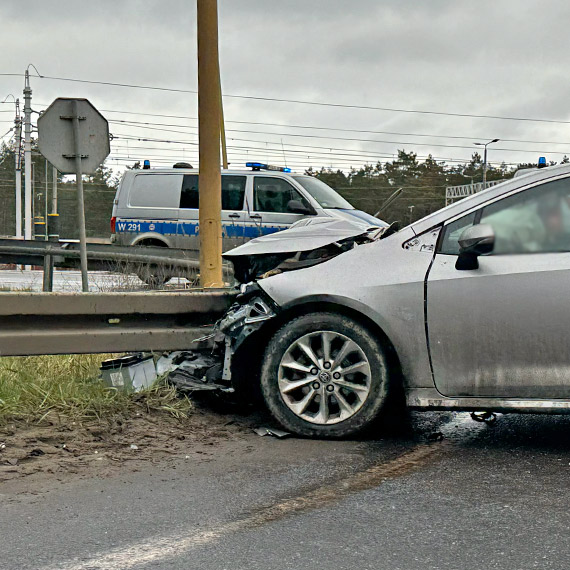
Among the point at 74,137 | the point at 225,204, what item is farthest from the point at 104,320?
the point at 225,204

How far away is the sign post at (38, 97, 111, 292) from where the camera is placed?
866 cm

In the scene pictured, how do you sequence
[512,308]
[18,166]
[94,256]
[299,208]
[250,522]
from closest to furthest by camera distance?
[250,522] < [512,308] < [94,256] < [299,208] < [18,166]

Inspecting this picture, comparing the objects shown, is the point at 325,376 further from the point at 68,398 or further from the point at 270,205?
the point at 270,205

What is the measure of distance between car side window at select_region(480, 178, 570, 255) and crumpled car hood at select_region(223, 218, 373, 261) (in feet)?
3.74

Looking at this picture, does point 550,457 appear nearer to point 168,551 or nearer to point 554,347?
point 554,347

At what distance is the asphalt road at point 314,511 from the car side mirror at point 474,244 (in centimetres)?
106

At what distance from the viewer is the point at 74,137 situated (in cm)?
879

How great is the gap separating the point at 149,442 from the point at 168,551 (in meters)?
1.66

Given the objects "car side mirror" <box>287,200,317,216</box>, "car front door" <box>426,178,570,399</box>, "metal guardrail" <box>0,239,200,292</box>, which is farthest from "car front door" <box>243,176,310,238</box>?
"car front door" <box>426,178,570,399</box>

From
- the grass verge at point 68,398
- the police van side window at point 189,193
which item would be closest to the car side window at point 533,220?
the grass verge at point 68,398

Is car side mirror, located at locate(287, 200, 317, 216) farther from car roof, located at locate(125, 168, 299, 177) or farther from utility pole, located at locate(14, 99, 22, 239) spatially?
utility pole, located at locate(14, 99, 22, 239)

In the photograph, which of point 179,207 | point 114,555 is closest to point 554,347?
point 114,555

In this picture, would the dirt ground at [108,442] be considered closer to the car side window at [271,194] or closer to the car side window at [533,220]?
the car side window at [533,220]

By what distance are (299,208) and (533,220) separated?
844 cm
